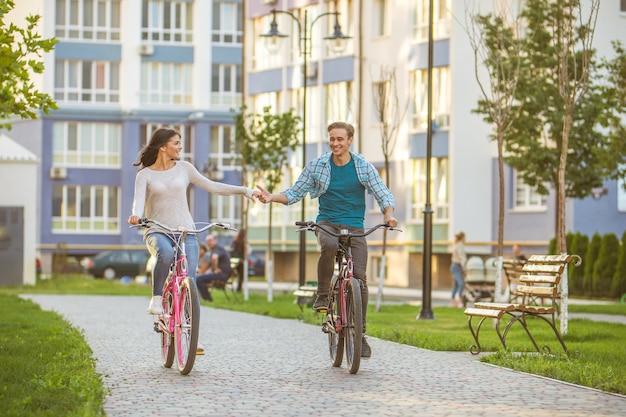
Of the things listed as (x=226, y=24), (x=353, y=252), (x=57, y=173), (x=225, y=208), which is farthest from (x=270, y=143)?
(x=226, y=24)

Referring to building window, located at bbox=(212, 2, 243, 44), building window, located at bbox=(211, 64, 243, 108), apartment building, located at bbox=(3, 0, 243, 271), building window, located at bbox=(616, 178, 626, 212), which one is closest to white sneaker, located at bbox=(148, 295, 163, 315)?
building window, located at bbox=(616, 178, 626, 212)

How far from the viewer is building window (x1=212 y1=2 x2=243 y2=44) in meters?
77.8

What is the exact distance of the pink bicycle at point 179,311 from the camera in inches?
470

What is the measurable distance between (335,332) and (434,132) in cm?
3791

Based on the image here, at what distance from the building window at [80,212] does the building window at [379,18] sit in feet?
82.9

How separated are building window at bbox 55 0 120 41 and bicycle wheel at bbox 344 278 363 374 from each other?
214 ft

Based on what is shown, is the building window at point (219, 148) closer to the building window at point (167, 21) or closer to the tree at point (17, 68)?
the building window at point (167, 21)

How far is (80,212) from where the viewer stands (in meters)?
75.6

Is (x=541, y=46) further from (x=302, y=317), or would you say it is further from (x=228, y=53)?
(x=228, y=53)

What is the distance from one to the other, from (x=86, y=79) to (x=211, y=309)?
166 feet

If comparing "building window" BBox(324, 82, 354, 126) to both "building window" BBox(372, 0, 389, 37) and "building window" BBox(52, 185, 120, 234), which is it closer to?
"building window" BBox(372, 0, 389, 37)

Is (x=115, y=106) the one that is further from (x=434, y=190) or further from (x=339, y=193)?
(x=339, y=193)

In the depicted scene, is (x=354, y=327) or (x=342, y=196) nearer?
(x=354, y=327)

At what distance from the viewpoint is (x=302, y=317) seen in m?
21.9
